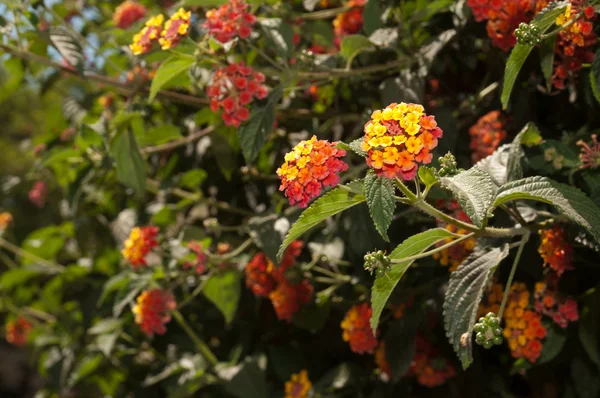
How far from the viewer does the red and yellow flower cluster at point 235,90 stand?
1.45m

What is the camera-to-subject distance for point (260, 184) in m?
2.01

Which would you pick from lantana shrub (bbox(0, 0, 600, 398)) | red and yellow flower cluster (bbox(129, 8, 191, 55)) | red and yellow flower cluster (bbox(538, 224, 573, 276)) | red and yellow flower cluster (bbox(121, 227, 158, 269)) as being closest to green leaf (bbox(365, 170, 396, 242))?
lantana shrub (bbox(0, 0, 600, 398))

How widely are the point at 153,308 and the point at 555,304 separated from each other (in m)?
0.92

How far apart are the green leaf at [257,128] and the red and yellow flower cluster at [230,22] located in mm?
152

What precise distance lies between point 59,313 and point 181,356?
584 millimetres

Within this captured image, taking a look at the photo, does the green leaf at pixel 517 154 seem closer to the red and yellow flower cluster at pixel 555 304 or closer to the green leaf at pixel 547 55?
the green leaf at pixel 547 55

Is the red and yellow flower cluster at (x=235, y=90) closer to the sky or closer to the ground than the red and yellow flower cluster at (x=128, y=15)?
closer to the sky

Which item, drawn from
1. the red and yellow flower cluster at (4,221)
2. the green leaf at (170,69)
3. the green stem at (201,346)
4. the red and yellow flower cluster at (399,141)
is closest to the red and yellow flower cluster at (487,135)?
the red and yellow flower cluster at (399,141)

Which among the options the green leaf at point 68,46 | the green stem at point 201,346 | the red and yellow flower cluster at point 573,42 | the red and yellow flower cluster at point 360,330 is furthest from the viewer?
the green stem at point 201,346

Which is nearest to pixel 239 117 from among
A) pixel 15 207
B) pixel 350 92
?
pixel 350 92

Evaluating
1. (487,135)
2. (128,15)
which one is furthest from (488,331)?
(128,15)

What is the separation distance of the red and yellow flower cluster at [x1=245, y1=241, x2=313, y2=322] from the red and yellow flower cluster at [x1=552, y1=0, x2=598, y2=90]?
670 mm

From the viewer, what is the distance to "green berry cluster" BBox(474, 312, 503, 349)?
39.1 inches

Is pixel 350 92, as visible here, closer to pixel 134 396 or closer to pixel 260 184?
pixel 260 184
